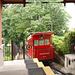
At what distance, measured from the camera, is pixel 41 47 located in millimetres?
7891

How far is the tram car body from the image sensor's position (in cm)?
738

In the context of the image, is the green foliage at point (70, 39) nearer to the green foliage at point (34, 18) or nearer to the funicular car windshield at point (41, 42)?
the funicular car windshield at point (41, 42)

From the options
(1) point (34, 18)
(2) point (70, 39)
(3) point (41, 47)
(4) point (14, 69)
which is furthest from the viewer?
(1) point (34, 18)

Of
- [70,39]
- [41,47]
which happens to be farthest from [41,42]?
[70,39]

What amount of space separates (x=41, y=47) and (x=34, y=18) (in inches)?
253

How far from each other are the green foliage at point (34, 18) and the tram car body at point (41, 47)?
3777 mm

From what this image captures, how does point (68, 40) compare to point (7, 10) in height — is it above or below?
below

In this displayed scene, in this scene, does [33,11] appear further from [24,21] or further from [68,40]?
[68,40]

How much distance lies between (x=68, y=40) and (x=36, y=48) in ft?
7.85

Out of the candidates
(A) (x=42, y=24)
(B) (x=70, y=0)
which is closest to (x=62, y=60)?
(B) (x=70, y=0)

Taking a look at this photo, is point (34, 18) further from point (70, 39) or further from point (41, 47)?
point (70, 39)

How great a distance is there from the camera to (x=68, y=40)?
7055mm

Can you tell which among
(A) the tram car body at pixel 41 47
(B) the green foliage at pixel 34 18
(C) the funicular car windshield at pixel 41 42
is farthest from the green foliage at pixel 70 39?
(B) the green foliage at pixel 34 18

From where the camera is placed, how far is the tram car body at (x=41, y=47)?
7383 millimetres
